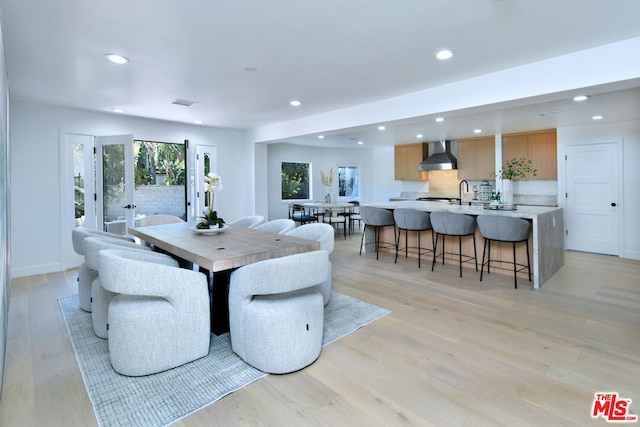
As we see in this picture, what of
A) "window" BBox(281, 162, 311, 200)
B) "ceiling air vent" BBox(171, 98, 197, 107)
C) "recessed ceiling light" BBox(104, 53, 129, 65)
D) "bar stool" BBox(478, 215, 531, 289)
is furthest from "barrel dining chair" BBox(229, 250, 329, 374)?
"window" BBox(281, 162, 311, 200)

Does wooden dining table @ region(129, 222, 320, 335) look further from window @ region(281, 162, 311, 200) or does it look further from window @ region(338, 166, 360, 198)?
window @ region(338, 166, 360, 198)

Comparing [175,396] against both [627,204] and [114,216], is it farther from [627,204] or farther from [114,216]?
[627,204]

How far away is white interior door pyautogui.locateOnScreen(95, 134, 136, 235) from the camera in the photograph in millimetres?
5203

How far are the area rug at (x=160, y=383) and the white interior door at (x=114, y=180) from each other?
2882 millimetres

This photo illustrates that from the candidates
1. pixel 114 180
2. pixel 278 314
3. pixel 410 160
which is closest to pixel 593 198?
pixel 410 160

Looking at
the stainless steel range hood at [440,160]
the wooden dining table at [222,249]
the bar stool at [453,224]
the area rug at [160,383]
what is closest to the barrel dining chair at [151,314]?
the area rug at [160,383]

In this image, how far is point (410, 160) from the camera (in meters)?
8.86

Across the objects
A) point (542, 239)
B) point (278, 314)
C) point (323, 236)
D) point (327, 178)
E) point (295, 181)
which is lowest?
point (278, 314)

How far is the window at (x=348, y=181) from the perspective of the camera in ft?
34.2

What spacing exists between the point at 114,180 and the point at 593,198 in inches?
320

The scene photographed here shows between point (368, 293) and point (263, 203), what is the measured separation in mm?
3796

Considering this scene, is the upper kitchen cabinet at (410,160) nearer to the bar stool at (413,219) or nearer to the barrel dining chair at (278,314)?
the bar stool at (413,219)

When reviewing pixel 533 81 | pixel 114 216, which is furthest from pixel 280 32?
pixel 114 216

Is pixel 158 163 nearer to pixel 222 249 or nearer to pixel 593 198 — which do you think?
pixel 222 249
